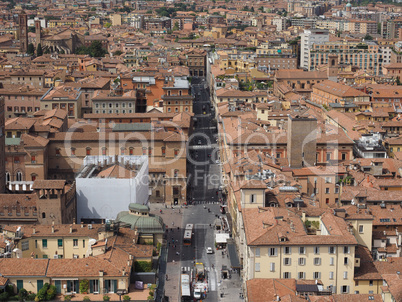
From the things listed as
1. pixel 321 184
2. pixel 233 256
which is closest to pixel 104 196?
pixel 233 256

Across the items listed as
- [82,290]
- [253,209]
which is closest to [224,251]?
[253,209]

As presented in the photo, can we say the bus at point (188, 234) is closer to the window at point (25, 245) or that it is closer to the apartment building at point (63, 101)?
the window at point (25, 245)

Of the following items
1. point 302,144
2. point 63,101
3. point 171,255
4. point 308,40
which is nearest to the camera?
point 171,255

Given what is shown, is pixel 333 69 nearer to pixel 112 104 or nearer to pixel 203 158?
pixel 112 104

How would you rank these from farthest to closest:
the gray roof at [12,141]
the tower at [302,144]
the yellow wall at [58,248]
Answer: the gray roof at [12,141]
the tower at [302,144]
the yellow wall at [58,248]

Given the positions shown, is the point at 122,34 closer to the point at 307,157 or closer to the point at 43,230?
the point at 307,157

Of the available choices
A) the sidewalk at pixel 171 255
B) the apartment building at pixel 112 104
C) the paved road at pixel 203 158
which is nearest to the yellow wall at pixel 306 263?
the sidewalk at pixel 171 255
